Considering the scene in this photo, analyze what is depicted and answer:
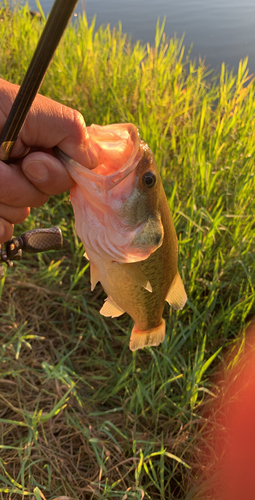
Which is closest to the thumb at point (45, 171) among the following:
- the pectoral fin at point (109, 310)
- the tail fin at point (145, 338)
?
the pectoral fin at point (109, 310)

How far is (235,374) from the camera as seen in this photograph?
6.94 ft

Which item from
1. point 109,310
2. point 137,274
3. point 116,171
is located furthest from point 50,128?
point 109,310

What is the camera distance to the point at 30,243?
1.41 metres

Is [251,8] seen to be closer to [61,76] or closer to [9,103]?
[61,76]

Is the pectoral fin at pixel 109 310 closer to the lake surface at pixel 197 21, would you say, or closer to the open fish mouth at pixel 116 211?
the open fish mouth at pixel 116 211

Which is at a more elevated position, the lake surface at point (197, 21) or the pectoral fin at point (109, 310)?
the lake surface at point (197, 21)

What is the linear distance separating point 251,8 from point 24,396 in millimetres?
12252

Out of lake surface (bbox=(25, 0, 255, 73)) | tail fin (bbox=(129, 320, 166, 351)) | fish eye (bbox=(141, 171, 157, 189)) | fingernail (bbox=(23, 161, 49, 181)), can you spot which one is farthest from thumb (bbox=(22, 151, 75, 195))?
lake surface (bbox=(25, 0, 255, 73))

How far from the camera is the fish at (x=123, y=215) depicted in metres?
1.20

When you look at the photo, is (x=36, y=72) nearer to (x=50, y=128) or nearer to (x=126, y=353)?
(x=50, y=128)

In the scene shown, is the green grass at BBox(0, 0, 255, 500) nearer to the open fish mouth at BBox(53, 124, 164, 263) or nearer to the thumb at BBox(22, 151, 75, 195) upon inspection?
the open fish mouth at BBox(53, 124, 164, 263)

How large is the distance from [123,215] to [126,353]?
1.34m

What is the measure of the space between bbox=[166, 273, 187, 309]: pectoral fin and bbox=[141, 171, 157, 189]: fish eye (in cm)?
43

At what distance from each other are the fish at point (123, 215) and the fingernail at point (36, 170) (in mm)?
67
